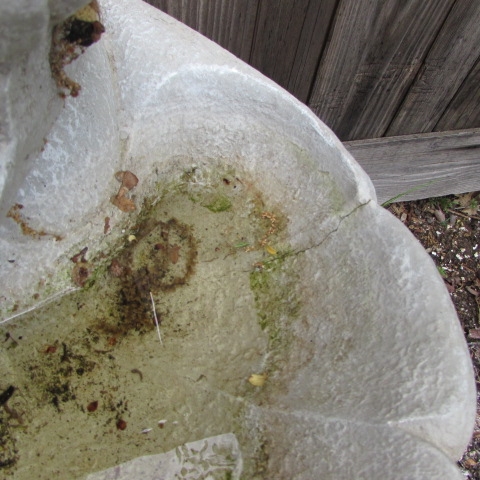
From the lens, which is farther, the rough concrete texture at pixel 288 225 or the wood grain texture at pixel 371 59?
the wood grain texture at pixel 371 59

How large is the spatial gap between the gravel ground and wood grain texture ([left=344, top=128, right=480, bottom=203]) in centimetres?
10

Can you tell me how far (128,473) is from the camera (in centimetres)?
122

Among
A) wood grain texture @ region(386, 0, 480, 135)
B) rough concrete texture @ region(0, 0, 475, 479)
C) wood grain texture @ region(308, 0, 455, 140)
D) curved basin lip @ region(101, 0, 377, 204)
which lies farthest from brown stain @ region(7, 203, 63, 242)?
wood grain texture @ region(386, 0, 480, 135)

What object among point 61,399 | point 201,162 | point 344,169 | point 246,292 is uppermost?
point 344,169

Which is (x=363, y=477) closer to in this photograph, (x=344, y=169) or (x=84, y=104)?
(x=344, y=169)

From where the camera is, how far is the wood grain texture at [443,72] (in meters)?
1.92

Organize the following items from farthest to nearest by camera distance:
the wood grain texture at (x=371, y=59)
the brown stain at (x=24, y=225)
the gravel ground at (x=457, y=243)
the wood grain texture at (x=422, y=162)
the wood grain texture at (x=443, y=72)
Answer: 1. the gravel ground at (x=457, y=243)
2. the wood grain texture at (x=422, y=162)
3. the wood grain texture at (x=443, y=72)
4. the wood grain texture at (x=371, y=59)
5. the brown stain at (x=24, y=225)

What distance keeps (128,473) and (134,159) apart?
0.71 metres

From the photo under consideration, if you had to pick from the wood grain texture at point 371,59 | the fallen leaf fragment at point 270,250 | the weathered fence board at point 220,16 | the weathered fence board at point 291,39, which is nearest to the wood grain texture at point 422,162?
the wood grain texture at point 371,59

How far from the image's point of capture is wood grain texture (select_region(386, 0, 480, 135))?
1.92 metres

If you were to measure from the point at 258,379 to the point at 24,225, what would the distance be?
0.62 m

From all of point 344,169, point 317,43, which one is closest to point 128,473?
point 344,169

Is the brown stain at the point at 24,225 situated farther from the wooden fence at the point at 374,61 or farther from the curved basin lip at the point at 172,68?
the wooden fence at the point at 374,61

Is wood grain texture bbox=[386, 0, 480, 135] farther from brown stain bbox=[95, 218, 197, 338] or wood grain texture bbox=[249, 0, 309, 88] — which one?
brown stain bbox=[95, 218, 197, 338]
